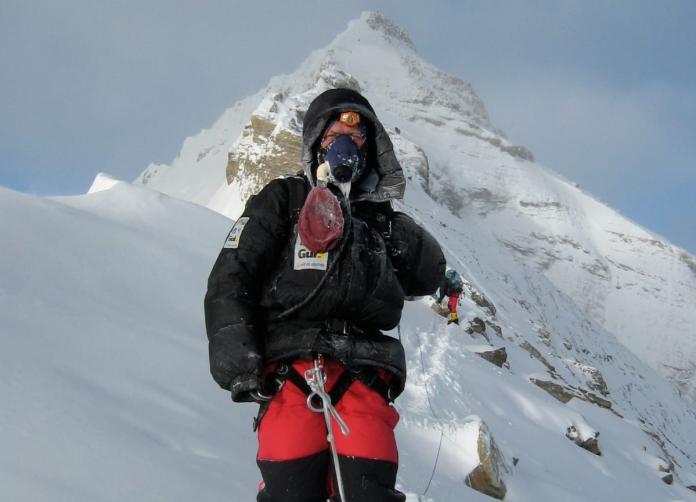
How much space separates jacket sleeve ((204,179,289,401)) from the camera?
171cm

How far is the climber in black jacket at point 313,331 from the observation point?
5.69 feet

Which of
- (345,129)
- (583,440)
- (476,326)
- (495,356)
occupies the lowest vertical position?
(345,129)

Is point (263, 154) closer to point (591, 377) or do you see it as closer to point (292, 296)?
point (591, 377)

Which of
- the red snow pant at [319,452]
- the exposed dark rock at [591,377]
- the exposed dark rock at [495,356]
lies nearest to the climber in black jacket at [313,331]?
the red snow pant at [319,452]

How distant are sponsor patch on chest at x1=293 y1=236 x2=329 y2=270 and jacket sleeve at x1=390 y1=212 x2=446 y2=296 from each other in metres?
0.37

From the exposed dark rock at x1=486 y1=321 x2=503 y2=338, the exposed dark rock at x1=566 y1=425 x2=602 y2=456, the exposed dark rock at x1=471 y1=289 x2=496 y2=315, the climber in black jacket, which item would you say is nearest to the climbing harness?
the climber in black jacket

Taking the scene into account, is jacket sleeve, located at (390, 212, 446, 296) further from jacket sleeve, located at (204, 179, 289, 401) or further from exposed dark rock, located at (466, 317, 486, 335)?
exposed dark rock, located at (466, 317, 486, 335)

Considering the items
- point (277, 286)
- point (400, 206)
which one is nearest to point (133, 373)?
point (277, 286)

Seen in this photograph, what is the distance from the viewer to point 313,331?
1.82 meters

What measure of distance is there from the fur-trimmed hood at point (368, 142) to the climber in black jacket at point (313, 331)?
0.16 m

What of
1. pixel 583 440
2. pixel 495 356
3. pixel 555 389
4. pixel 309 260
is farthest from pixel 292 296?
pixel 555 389

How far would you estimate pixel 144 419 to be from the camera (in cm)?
264

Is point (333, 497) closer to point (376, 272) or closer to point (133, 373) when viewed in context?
point (376, 272)

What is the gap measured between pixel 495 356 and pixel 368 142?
10106 mm
